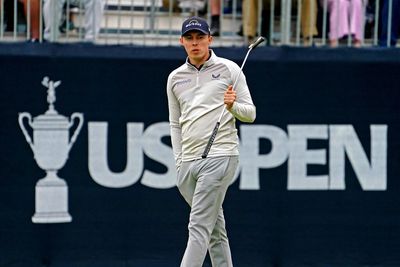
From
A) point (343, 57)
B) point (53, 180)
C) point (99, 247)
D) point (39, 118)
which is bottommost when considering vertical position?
point (99, 247)

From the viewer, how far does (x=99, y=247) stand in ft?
27.5

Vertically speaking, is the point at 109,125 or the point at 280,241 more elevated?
the point at 109,125

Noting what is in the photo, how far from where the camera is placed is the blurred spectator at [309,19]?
8.48 meters

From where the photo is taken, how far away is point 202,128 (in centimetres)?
677

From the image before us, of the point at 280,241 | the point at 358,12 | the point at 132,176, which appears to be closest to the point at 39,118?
the point at 132,176

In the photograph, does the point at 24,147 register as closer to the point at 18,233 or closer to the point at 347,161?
the point at 18,233

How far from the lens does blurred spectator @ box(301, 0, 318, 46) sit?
8477mm

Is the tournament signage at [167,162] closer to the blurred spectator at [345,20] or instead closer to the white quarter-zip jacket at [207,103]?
the blurred spectator at [345,20]

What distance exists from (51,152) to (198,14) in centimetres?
180

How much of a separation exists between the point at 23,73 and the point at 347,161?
2921 mm

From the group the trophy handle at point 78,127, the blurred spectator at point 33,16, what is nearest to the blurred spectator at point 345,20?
the trophy handle at point 78,127

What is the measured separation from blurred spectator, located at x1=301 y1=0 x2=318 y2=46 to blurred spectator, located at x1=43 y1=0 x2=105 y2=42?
177cm

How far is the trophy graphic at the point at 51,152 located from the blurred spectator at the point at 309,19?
6.95 feet

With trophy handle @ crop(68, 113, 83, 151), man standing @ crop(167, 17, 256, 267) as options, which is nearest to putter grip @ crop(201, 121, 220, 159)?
man standing @ crop(167, 17, 256, 267)
